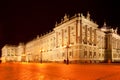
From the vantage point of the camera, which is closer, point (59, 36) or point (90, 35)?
point (90, 35)

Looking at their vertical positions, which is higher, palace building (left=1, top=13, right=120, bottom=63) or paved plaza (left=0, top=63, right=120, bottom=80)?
palace building (left=1, top=13, right=120, bottom=63)

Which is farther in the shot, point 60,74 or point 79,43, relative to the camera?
point 79,43

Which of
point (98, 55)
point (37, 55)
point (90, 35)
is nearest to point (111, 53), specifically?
point (98, 55)

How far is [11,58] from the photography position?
161875 millimetres

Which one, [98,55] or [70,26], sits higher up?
[70,26]

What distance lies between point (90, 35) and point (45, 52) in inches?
1418

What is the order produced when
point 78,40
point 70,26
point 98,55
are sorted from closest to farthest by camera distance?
point 78,40, point 70,26, point 98,55

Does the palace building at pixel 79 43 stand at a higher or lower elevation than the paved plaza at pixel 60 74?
higher

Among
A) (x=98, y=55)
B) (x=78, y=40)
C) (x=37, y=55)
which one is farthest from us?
(x=37, y=55)

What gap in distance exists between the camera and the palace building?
225 ft

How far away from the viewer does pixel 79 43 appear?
6769cm

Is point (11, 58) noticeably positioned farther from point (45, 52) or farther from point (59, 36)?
point (59, 36)

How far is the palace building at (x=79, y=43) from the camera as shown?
68.7 metres

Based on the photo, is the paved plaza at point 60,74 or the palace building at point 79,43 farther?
the palace building at point 79,43
